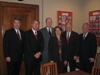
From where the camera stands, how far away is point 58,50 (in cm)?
287

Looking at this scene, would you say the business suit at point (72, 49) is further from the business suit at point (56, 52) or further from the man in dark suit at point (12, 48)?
the man in dark suit at point (12, 48)

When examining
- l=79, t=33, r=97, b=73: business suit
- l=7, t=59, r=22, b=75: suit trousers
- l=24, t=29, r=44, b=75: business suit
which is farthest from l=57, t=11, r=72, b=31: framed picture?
l=7, t=59, r=22, b=75: suit trousers

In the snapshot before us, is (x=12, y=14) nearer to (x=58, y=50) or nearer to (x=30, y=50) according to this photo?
(x=30, y=50)

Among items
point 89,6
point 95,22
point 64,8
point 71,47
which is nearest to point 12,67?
point 71,47

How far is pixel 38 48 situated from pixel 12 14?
4.20ft

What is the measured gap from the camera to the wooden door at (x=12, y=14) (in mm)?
3477

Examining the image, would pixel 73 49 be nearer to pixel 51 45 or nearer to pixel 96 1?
pixel 51 45

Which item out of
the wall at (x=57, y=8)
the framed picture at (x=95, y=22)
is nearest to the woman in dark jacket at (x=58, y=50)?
the wall at (x=57, y=8)

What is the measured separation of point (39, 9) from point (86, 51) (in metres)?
1.78

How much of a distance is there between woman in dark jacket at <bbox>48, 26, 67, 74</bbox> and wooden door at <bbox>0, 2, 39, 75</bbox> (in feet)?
4.03

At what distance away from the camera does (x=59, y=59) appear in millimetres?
2891

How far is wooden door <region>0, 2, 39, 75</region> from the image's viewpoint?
11.4ft

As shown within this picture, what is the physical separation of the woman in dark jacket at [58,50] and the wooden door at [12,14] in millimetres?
1229

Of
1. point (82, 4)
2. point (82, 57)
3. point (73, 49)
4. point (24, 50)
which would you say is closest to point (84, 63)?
point (82, 57)
